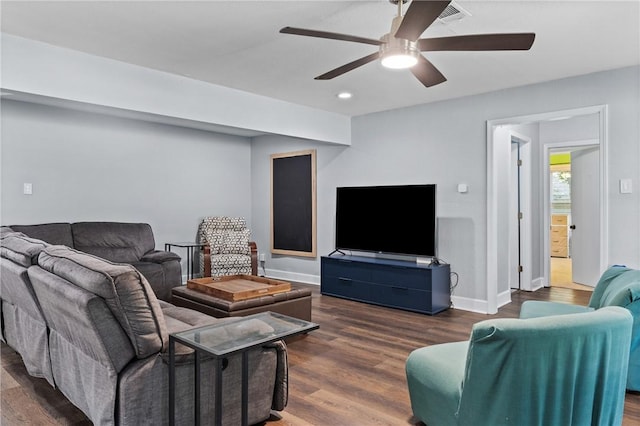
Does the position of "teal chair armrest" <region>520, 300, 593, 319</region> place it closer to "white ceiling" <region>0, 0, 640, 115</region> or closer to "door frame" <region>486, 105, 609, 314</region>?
"door frame" <region>486, 105, 609, 314</region>

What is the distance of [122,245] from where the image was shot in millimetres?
5043

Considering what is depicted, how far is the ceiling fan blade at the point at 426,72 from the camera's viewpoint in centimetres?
262

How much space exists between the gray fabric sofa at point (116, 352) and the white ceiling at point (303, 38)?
1579 mm

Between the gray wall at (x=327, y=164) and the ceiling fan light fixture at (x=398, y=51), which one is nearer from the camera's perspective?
the ceiling fan light fixture at (x=398, y=51)

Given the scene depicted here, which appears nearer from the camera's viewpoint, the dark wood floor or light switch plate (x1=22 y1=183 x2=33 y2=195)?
the dark wood floor

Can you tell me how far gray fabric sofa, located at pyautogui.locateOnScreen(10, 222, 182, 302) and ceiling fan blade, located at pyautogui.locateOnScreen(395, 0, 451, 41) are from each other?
3.78 metres

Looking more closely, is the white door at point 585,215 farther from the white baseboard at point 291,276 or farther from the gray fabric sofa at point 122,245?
the gray fabric sofa at point 122,245

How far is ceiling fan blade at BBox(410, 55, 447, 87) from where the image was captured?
103 inches

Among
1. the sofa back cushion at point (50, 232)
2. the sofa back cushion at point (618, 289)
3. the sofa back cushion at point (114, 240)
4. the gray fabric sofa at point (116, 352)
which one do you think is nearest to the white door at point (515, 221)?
the sofa back cushion at point (618, 289)

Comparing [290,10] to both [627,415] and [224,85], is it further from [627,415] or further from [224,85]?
[627,415]

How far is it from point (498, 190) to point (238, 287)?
11.0 feet

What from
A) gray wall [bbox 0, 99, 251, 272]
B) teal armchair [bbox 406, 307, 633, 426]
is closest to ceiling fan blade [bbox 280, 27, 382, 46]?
teal armchair [bbox 406, 307, 633, 426]

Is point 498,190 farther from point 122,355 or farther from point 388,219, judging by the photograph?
point 122,355

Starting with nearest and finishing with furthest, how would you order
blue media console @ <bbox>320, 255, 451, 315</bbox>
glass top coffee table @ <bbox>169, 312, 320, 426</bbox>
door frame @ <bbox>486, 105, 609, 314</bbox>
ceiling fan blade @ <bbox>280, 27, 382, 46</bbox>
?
glass top coffee table @ <bbox>169, 312, 320, 426</bbox>, ceiling fan blade @ <bbox>280, 27, 382, 46</bbox>, door frame @ <bbox>486, 105, 609, 314</bbox>, blue media console @ <bbox>320, 255, 451, 315</bbox>
